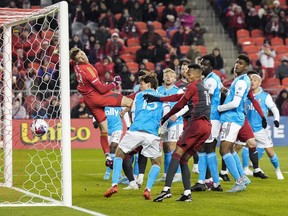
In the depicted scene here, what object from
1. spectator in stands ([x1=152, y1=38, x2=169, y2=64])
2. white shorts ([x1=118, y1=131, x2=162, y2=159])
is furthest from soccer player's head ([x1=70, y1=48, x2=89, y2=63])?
spectator in stands ([x1=152, y1=38, x2=169, y2=64])

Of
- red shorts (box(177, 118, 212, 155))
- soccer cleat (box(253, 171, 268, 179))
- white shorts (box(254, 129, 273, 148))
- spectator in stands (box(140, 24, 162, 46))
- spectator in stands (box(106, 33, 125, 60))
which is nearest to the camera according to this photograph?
red shorts (box(177, 118, 212, 155))

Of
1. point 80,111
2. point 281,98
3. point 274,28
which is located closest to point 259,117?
point 80,111

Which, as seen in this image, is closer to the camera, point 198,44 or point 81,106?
point 81,106

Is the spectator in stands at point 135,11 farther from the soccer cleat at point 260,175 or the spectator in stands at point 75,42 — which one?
the soccer cleat at point 260,175

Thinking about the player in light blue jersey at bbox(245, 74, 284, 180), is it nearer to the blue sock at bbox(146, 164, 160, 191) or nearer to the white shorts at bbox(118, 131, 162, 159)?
the white shorts at bbox(118, 131, 162, 159)

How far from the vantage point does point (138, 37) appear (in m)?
28.2

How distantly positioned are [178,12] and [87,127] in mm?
7976

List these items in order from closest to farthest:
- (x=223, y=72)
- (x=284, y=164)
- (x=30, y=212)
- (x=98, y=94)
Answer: (x=30, y=212) < (x=98, y=94) < (x=284, y=164) < (x=223, y=72)

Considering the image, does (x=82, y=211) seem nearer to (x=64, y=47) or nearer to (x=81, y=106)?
(x=64, y=47)

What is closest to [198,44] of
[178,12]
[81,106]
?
[178,12]

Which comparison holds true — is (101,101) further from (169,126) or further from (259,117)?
(259,117)

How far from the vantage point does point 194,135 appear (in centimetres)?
1166

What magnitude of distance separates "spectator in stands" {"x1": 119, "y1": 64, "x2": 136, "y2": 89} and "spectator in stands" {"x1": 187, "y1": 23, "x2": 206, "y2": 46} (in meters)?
4.47

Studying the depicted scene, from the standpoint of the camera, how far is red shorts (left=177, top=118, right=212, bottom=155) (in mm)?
11633
